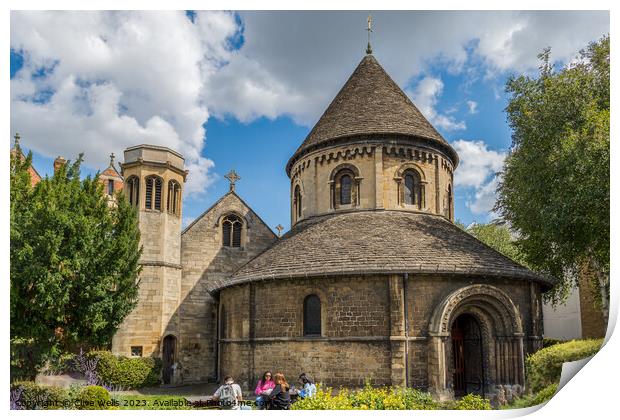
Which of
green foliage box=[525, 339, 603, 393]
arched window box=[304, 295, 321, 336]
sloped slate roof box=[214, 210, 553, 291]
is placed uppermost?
sloped slate roof box=[214, 210, 553, 291]

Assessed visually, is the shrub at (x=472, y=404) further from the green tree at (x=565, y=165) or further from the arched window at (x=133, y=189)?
the arched window at (x=133, y=189)

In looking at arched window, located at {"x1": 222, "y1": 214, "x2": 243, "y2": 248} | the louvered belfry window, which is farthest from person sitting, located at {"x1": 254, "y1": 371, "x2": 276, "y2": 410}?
arched window, located at {"x1": 222, "y1": 214, "x2": 243, "y2": 248}

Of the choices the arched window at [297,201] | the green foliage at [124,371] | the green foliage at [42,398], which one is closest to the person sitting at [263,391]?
the green foliage at [42,398]

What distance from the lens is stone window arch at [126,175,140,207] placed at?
82.9ft

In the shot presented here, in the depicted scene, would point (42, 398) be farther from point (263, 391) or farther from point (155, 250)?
point (155, 250)

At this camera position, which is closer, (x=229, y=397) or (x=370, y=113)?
(x=229, y=397)

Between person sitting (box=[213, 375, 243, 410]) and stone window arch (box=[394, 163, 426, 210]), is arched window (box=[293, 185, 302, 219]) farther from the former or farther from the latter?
person sitting (box=[213, 375, 243, 410])

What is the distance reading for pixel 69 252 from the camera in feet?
56.5

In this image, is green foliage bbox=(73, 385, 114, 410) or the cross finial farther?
the cross finial

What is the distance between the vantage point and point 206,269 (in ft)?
88.7

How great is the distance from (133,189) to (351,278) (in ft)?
40.9

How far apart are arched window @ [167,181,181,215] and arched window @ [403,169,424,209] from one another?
11220 mm

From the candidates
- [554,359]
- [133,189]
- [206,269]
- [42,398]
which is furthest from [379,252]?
[133,189]

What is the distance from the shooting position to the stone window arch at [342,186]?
24.5 metres
